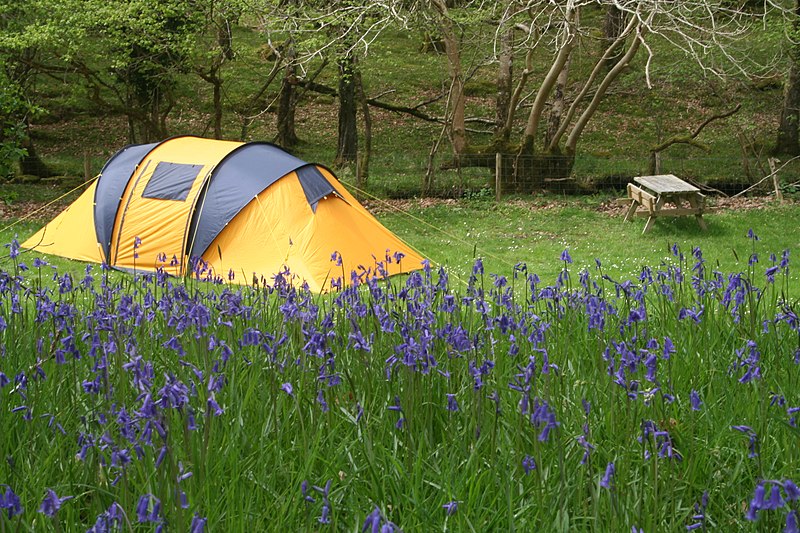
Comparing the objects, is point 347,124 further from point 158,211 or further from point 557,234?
point 158,211

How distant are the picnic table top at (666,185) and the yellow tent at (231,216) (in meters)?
4.15

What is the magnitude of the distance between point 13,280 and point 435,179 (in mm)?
14491

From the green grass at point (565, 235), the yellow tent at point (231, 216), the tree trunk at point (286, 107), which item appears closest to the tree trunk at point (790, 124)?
the green grass at point (565, 235)

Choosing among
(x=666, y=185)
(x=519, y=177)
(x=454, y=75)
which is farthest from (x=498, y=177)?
(x=666, y=185)

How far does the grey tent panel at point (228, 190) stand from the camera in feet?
35.8

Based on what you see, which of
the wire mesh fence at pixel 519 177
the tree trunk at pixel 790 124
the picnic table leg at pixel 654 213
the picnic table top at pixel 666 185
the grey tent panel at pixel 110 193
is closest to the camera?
the grey tent panel at pixel 110 193

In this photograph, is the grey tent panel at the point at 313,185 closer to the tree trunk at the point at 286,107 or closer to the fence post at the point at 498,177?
the fence post at the point at 498,177

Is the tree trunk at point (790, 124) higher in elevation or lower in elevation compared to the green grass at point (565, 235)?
higher

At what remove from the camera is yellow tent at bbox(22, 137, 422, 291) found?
426 inches

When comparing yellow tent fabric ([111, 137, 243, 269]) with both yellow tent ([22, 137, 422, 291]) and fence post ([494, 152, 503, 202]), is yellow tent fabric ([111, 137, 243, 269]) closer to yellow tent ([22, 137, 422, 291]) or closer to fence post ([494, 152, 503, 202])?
yellow tent ([22, 137, 422, 291])

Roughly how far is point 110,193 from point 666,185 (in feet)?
26.6

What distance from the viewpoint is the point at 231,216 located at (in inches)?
427

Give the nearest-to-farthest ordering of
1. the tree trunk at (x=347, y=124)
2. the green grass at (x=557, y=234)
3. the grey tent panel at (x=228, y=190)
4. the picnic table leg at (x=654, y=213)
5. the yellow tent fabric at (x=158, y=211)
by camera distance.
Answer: the grey tent panel at (x=228, y=190) → the yellow tent fabric at (x=158, y=211) → the green grass at (x=557, y=234) → the picnic table leg at (x=654, y=213) → the tree trunk at (x=347, y=124)

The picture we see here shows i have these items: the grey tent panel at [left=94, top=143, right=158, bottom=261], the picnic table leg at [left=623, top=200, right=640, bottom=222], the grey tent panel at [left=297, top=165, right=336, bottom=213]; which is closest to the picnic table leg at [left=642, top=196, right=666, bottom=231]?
the picnic table leg at [left=623, top=200, right=640, bottom=222]
